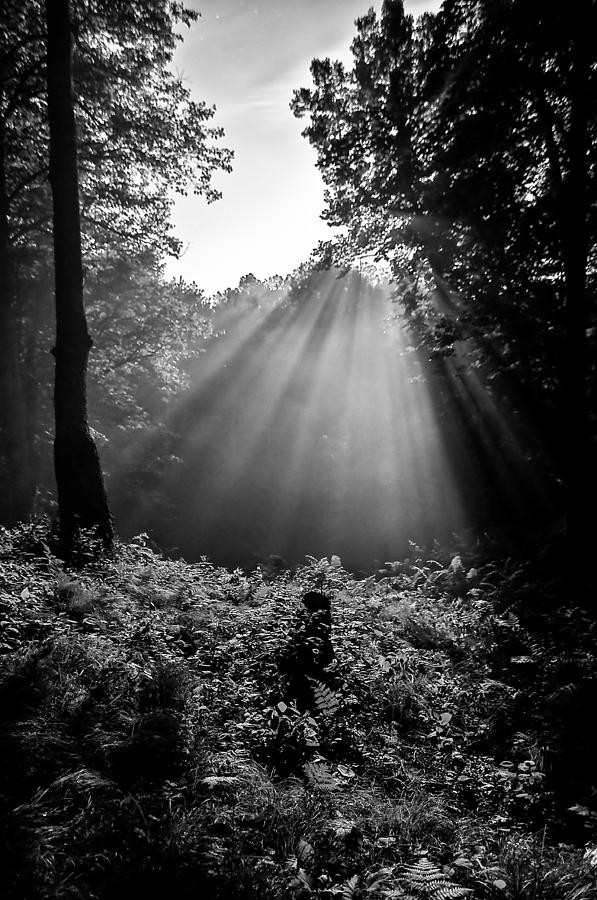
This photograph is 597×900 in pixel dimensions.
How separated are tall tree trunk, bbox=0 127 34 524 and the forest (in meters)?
0.08

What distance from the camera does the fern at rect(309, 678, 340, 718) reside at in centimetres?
393

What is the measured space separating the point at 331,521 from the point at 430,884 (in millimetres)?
15807

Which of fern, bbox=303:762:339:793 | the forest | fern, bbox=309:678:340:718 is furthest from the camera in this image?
fern, bbox=309:678:340:718

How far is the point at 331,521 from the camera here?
18.0 meters

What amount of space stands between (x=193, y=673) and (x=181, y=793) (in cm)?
154

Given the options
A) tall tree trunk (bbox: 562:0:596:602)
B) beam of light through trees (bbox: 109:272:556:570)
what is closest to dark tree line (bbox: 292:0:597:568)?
tall tree trunk (bbox: 562:0:596:602)

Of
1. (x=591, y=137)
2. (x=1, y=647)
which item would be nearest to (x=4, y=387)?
(x=1, y=647)

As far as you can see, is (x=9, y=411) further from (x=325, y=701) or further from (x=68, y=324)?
(x=325, y=701)

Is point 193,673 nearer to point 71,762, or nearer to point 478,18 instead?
point 71,762

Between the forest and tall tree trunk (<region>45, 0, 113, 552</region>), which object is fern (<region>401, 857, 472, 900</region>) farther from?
tall tree trunk (<region>45, 0, 113, 552</region>)

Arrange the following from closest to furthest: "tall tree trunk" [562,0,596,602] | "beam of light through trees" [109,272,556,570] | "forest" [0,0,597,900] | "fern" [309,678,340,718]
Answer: "forest" [0,0,597,900]
"fern" [309,678,340,718]
"tall tree trunk" [562,0,596,602]
"beam of light through trees" [109,272,556,570]

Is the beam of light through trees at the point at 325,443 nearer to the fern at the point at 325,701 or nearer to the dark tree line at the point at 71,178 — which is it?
the dark tree line at the point at 71,178

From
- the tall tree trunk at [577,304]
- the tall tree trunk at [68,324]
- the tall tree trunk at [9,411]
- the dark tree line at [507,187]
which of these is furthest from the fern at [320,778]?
the tall tree trunk at [9,411]

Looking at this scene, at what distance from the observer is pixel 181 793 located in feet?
8.63
